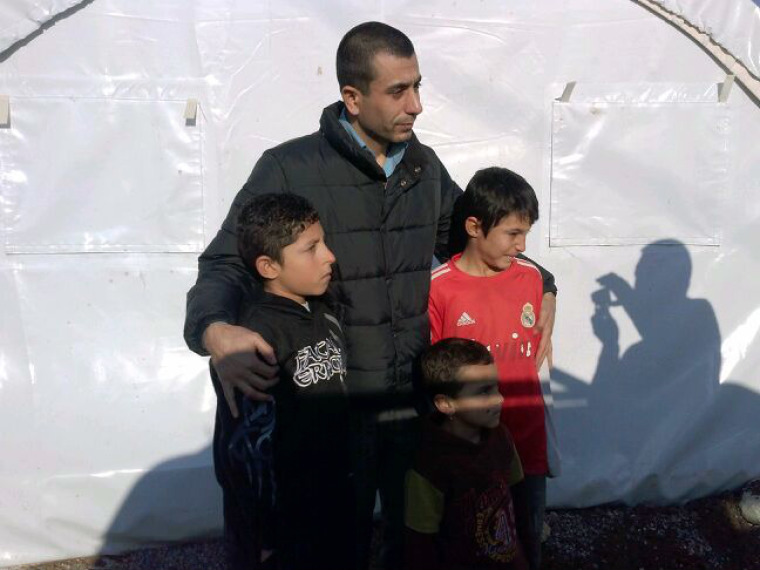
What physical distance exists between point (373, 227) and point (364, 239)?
48 millimetres

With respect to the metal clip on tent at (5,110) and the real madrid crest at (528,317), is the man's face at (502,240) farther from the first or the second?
the metal clip on tent at (5,110)

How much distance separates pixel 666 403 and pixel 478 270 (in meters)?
1.85

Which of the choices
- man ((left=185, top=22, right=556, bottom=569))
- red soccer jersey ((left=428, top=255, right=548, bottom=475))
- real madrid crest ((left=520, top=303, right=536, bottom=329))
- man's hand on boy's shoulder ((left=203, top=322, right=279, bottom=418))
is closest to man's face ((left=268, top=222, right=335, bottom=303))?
man ((left=185, top=22, right=556, bottom=569))

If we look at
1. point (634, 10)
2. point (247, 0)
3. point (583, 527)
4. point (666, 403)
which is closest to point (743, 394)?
point (666, 403)

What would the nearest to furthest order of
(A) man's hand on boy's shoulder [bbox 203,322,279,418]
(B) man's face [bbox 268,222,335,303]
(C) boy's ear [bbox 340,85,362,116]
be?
(A) man's hand on boy's shoulder [bbox 203,322,279,418]
(B) man's face [bbox 268,222,335,303]
(C) boy's ear [bbox 340,85,362,116]

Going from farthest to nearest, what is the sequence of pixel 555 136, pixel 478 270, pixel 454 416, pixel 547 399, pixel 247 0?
1. pixel 555 136
2. pixel 247 0
3. pixel 547 399
4. pixel 478 270
5. pixel 454 416

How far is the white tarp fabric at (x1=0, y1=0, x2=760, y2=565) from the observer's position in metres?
3.53

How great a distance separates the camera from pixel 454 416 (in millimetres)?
2295

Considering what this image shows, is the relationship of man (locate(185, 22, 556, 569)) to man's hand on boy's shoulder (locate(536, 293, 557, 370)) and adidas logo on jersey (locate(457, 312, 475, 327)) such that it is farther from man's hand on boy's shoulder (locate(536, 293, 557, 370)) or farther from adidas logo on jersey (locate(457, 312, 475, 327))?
man's hand on boy's shoulder (locate(536, 293, 557, 370))

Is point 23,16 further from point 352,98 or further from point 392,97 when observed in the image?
point 392,97

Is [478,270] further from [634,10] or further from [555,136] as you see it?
[634,10]

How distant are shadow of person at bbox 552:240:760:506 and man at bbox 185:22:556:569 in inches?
66.8

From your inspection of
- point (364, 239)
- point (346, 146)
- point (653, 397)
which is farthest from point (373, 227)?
point (653, 397)

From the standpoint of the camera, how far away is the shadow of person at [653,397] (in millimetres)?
3932
